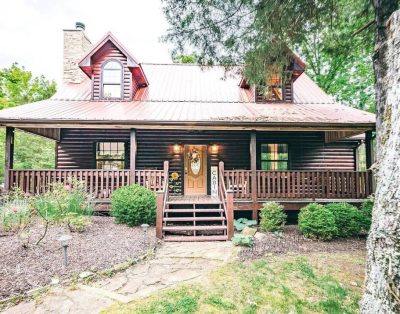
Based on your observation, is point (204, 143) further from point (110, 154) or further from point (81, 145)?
point (81, 145)

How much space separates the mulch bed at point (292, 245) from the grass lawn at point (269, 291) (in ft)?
1.70

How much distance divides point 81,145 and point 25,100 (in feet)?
56.6

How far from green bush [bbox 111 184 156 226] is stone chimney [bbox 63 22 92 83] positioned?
7485 mm

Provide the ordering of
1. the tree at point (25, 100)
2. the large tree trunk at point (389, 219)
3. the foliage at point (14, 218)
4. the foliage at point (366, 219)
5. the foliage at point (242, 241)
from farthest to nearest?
the tree at point (25, 100)
the foliage at point (366, 219)
the foliage at point (14, 218)
the foliage at point (242, 241)
the large tree trunk at point (389, 219)

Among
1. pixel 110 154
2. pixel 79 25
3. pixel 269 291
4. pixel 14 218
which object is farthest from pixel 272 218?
pixel 79 25

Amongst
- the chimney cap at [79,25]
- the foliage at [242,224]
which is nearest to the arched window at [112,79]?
the chimney cap at [79,25]

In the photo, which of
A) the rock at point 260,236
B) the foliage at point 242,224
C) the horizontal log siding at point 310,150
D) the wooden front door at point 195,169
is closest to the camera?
the rock at point 260,236

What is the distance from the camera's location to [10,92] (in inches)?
870

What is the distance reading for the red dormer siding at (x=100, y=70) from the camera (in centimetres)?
1002

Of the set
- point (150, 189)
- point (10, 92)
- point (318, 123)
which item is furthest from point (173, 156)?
point (10, 92)

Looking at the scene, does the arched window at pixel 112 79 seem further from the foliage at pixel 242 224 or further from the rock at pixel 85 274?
the rock at pixel 85 274

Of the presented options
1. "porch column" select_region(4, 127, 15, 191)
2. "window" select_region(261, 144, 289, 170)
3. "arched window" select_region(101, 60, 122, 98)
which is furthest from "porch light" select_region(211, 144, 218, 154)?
"porch column" select_region(4, 127, 15, 191)

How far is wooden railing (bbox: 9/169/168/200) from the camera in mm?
7574

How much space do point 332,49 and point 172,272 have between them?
6.82 metres
